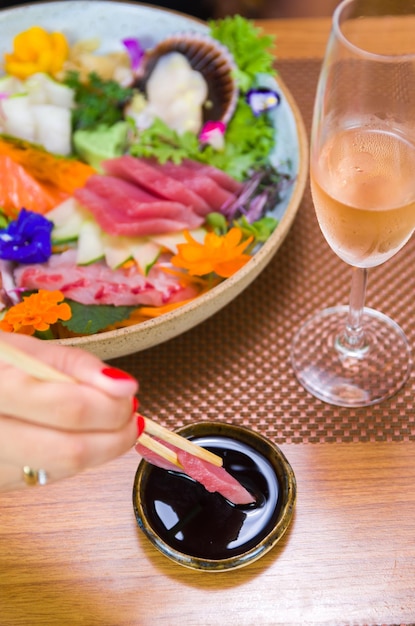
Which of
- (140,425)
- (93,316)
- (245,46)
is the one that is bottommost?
(93,316)

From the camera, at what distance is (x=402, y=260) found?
4.29ft

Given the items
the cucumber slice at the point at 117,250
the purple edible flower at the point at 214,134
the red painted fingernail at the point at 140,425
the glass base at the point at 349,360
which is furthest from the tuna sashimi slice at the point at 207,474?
the purple edible flower at the point at 214,134

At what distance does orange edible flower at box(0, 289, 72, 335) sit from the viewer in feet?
3.60

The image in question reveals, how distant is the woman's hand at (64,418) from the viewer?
712 mm

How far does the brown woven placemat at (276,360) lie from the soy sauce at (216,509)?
105mm

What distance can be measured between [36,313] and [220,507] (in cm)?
37

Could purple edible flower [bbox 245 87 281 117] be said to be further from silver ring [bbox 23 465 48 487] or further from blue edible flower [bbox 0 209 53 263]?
silver ring [bbox 23 465 48 487]

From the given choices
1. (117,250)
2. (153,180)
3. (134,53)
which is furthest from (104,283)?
(134,53)

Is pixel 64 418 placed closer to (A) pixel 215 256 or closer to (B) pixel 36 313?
(B) pixel 36 313

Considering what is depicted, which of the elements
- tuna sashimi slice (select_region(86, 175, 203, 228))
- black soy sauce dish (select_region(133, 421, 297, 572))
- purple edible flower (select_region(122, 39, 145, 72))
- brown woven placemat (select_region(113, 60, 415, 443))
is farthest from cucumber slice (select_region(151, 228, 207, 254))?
purple edible flower (select_region(122, 39, 145, 72))

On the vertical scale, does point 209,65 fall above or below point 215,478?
above

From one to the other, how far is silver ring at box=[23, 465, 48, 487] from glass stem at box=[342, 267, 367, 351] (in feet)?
1.85

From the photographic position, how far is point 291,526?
1.00 m

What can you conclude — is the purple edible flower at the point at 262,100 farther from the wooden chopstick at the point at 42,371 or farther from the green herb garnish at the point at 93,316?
the wooden chopstick at the point at 42,371
